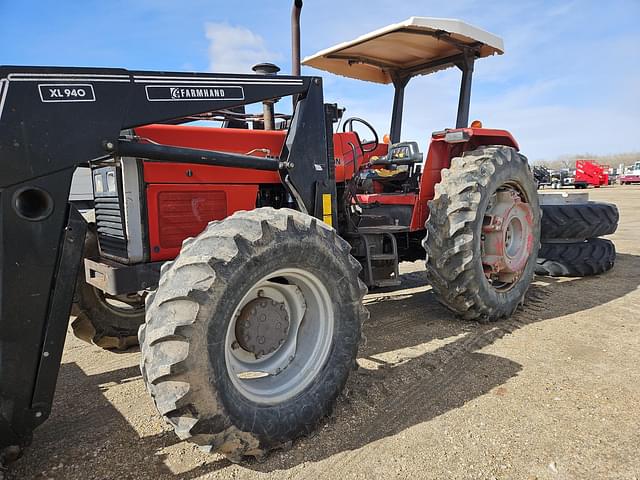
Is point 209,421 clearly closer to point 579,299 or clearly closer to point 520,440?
point 520,440

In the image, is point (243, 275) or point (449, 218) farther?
point (449, 218)

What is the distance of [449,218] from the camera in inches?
161

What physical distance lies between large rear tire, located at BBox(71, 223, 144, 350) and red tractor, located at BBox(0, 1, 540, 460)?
0.5 inches

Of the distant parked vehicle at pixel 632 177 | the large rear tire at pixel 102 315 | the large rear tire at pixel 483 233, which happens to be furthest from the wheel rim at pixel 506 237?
the distant parked vehicle at pixel 632 177

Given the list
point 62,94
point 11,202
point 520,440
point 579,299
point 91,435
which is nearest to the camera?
point 11,202

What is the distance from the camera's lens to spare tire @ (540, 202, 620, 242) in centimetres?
612

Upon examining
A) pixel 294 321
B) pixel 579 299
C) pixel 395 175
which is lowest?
pixel 579 299

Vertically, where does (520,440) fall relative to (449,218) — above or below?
below

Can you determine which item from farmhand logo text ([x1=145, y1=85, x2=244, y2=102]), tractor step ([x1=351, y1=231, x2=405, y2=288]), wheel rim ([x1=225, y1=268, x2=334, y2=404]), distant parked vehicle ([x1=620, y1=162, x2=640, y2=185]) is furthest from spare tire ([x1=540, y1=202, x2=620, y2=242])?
distant parked vehicle ([x1=620, y1=162, x2=640, y2=185])

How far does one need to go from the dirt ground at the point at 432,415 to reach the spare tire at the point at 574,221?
6.25 feet

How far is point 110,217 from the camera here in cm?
305

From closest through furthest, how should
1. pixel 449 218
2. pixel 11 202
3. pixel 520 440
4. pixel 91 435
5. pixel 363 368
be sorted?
pixel 11 202, pixel 520 440, pixel 91 435, pixel 363 368, pixel 449 218

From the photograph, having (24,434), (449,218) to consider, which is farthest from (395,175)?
(24,434)

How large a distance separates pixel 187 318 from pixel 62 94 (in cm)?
118
